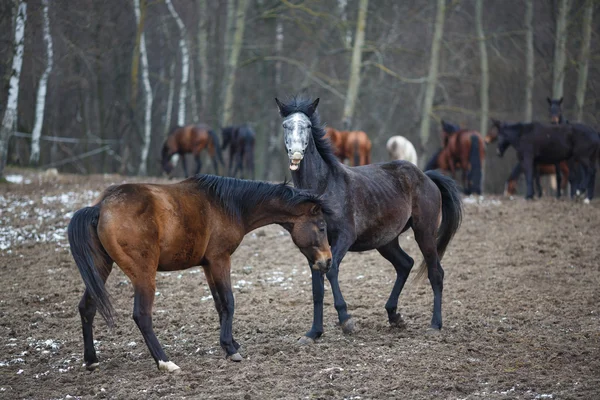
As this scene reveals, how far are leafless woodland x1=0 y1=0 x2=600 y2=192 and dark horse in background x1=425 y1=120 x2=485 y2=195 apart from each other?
10.2ft

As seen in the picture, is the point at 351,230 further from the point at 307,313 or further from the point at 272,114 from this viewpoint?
the point at 272,114

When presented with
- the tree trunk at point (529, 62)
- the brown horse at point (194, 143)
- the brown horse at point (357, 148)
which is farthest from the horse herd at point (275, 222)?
the tree trunk at point (529, 62)

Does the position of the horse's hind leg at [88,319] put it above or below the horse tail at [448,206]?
below

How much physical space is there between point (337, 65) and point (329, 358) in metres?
28.4

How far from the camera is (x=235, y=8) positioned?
24516mm

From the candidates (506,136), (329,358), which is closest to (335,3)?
(506,136)

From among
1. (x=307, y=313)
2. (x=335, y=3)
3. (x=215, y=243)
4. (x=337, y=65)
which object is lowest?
(x=307, y=313)

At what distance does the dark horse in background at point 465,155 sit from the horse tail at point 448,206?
30.2ft

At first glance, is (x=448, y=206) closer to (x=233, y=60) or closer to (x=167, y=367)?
(x=167, y=367)

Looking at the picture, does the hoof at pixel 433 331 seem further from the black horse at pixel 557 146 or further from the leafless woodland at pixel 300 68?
the leafless woodland at pixel 300 68

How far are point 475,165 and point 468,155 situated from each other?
509 millimetres

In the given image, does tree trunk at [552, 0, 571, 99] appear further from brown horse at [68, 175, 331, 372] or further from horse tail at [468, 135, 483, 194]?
brown horse at [68, 175, 331, 372]

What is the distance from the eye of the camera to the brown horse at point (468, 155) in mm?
17250

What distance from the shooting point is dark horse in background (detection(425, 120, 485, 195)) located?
56.6 feet
